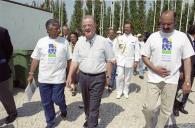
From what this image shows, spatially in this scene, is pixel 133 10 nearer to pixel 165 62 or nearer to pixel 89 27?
pixel 89 27

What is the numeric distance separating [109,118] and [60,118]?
96 centimetres

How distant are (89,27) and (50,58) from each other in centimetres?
97

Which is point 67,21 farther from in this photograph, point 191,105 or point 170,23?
point 170,23

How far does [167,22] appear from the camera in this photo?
4098 mm

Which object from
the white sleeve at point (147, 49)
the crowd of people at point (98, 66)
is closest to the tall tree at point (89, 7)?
the crowd of people at point (98, 66)

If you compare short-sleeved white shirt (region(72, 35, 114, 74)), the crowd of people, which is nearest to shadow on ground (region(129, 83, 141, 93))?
the crowd of people

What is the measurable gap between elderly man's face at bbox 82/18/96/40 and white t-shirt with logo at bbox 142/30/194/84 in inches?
35.6

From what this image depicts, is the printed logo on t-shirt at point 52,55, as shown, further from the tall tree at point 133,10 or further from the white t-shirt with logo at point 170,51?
the tall tree at point 133,10

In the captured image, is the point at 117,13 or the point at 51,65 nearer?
the point at 51,65

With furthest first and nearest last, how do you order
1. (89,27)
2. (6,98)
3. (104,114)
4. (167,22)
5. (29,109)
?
1. (29,109)
2. (104,114)
3. (6,98)
4. (89,27)
5. (167,22)

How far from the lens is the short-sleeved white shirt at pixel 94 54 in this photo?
186 inches

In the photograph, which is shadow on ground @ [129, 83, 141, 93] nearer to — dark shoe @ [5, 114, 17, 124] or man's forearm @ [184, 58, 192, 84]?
dark shoe @ [5, 114, 17, 124]

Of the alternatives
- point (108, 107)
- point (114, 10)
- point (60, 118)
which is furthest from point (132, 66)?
point (114, 10)

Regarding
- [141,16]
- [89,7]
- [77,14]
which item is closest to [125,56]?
[89,7]
